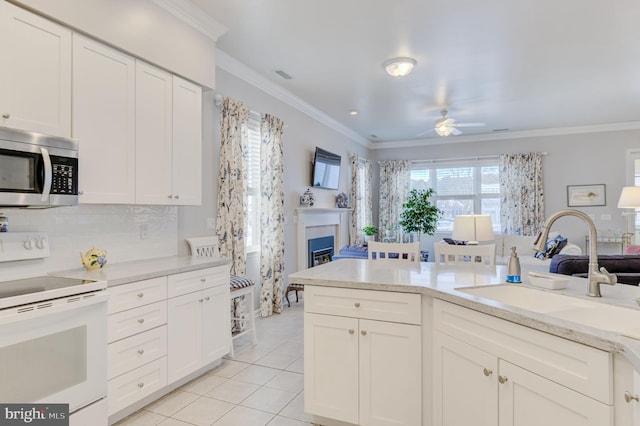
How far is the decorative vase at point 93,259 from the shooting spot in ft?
7.71

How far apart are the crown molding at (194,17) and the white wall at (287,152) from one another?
0.65m

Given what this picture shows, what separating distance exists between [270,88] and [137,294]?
10.7ft

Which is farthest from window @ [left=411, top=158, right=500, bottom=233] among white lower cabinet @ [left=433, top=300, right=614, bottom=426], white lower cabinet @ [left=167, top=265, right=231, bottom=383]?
white lower cabinet @ [left=433, top=300, right=614, bottom=426]

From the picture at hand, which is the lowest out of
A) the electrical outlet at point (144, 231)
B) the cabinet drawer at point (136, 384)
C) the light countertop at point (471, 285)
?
the cabinet drawer at point (136, 384)

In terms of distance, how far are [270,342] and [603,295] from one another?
285cm

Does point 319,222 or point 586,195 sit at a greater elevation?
point 586,195

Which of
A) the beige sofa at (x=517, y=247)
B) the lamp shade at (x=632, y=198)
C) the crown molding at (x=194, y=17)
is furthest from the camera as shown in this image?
the beige sofa at (x=517, y=247)

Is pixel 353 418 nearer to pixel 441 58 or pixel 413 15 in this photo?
pixel 413 15

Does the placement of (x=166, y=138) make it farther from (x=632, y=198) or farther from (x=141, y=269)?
(x=632, y=198)

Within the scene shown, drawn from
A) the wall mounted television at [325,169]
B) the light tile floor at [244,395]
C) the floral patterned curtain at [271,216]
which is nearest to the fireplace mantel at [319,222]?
the wall mounted television at [325,169]

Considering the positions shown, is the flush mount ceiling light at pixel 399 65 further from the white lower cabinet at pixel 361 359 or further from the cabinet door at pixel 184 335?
the cabinet door at pixel 184 335

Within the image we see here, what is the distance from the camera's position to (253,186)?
4520mm

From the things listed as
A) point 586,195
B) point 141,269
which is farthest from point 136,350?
point 586,195

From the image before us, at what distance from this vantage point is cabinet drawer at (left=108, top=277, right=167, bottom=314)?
214cm
